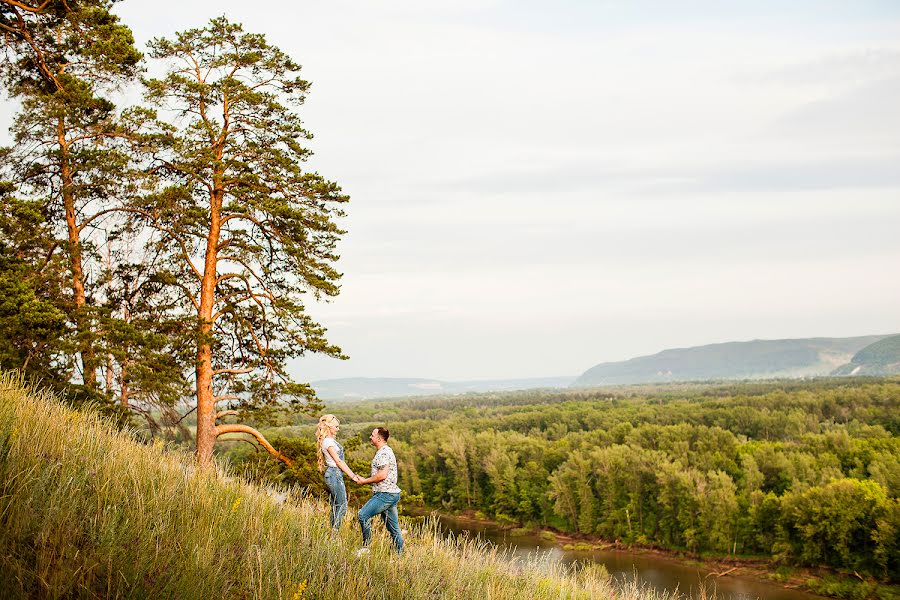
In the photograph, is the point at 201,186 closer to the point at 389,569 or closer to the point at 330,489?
the point at 330,489

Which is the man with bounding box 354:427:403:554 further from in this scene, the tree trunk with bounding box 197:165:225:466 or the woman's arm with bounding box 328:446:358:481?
the tree trunk with bounding box 197:165:225:466

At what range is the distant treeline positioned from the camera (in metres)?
41.8

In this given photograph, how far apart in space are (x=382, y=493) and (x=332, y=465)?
2.41 ft

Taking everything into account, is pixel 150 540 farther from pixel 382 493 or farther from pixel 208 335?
pixel 208 335

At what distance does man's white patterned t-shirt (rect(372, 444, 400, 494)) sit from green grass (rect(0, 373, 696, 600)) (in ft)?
3.71

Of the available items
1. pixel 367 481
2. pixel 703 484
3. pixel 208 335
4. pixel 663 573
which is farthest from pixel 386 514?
pixel 703 484

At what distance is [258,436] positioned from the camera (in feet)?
50.9

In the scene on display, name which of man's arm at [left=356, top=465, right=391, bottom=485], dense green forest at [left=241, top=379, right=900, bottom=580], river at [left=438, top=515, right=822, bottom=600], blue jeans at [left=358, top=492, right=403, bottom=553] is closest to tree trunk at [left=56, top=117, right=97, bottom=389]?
man's arm at [left=356, top=465, right=391, bottom=485]

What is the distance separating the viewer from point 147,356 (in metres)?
13.8

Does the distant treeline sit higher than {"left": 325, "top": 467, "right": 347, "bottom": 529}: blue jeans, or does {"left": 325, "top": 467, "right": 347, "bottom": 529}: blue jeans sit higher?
{"left": 325, "top": 467, "right": 347, "bottom": 529}: blue jeans

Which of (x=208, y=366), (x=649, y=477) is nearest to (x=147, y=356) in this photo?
(x=208, y=366)

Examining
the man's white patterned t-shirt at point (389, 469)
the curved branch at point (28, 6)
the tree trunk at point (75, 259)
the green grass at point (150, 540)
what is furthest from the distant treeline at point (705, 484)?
the curved branch at point (28, 6)

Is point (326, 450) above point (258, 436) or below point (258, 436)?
above

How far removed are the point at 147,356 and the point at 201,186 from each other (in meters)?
4.44
